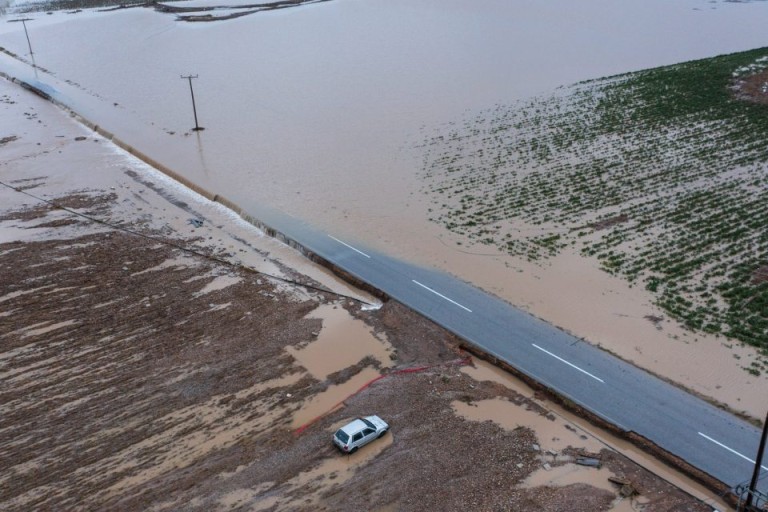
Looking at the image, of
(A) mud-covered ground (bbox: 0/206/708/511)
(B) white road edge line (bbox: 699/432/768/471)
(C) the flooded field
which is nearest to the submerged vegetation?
(C) the flooded field

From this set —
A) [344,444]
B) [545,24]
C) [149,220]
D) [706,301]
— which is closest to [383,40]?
[545,24]

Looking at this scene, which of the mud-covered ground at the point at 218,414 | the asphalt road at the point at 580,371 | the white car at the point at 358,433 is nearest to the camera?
the mud-covered ground at the point at 218,414

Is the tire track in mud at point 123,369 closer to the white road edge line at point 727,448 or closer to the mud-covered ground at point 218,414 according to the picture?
the mud-covered ground at point 218,414

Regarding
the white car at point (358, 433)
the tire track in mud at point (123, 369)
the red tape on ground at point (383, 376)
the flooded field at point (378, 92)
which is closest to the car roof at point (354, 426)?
the white car at point (358, 433)

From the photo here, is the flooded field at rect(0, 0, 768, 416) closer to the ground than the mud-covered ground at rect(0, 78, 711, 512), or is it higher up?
higher up

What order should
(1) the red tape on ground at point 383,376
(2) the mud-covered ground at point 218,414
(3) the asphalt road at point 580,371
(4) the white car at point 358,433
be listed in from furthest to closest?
(1) the red tape on ground at point 383,376 → (3) the asphalt road at point 580,371 → (4) the white car at point 358,433 → (2) the mud-covered ground at point 218,414

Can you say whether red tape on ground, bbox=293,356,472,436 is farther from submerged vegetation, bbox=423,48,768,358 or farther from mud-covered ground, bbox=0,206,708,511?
submerged vegetation, bbox=423,48,768,358

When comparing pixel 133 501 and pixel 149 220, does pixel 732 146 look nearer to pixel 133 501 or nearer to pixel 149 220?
pixel 149 220
